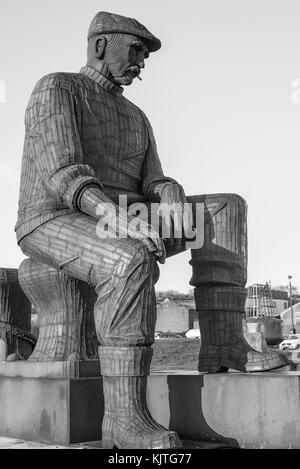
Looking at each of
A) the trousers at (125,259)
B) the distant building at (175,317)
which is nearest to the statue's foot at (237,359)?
the trousers at (125,259)

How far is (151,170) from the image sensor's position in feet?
15.7

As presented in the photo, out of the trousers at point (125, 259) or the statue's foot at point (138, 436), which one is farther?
the trousers at point (125, 259)

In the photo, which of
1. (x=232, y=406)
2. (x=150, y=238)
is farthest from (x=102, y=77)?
(x=232, y=406)

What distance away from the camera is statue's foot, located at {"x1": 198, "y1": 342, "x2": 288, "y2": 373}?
4.18 meters

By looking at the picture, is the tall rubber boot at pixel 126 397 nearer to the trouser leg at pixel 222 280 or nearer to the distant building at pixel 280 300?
the trouser leg at pixel 222 280

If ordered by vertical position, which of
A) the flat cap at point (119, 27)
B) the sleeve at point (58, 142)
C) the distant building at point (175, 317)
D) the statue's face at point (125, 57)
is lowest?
the sleeve at point (58, 142)

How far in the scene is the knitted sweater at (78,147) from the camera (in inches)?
158

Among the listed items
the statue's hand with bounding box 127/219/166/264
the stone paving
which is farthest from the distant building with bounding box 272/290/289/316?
the statue's hand with bounding box 127/219/166/264

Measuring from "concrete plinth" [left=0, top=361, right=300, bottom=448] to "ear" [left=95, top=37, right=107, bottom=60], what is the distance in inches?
83.2

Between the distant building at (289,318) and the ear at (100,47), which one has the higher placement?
the distant building at (289,318)

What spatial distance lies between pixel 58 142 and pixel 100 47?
92cm

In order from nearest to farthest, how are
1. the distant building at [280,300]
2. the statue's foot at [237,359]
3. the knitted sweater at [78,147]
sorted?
the knitted sweater at [78,147], the statue's foot at [237,359], the distant building at [280,300]
